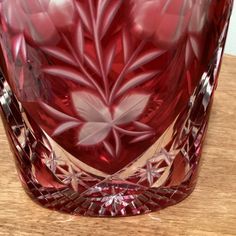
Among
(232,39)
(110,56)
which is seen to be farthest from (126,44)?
(232,39)

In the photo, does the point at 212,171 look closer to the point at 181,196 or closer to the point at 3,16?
the point at 181,196

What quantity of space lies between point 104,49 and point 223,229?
11 cm

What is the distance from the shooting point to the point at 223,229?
1.23 feet

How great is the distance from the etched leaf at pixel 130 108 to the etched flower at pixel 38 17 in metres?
0.04

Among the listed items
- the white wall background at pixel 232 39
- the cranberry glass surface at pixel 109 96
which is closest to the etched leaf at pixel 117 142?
the cranberry glass surface at pixel 109 96

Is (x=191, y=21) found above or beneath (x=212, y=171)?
above

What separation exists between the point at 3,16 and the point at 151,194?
11cm

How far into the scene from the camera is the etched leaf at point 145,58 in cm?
34

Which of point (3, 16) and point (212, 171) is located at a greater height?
point (3, 16)

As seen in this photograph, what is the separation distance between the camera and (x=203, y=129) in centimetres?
40

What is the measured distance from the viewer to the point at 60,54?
1.13 ft

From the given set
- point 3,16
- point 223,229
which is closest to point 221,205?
point 223,229

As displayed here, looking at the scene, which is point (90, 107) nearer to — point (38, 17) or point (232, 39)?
point (38, 17)

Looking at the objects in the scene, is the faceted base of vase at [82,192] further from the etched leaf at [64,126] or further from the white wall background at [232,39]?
the white wall background at [232,39]
